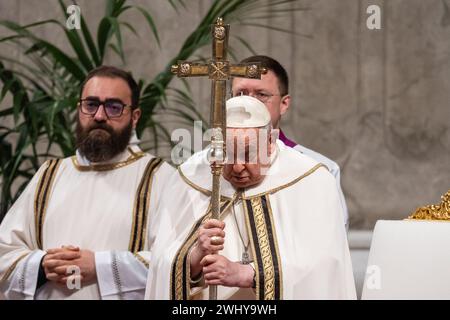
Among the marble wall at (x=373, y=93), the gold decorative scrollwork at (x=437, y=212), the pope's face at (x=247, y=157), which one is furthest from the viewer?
the marble wall at (x=373, y=93)

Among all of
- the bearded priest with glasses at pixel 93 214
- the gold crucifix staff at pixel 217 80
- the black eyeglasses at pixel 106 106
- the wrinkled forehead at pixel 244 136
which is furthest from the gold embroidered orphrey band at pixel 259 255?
the black eyeglasses at pixel 106 106

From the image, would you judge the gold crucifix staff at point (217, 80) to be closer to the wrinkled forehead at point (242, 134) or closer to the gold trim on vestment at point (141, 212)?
the wrinkled forehead at point (242, 134)

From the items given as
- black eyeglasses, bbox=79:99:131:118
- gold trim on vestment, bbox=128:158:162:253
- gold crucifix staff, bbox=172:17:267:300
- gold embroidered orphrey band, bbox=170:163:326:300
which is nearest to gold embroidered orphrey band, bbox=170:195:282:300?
gold embroidered orphrey band, bbox=170:163:326:300

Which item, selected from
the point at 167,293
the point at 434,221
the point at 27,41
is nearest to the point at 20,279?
the point at 167,293

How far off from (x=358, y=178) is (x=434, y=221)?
3.01 meters

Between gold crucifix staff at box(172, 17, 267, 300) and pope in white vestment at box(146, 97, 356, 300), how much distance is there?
21 centimetres

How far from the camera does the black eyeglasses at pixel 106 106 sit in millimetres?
5199

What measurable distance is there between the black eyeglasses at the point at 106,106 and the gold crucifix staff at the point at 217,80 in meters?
1.04

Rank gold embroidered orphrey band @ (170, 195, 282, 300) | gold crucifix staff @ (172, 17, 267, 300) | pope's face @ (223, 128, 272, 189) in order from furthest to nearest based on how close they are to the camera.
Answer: pope's face @ (223, 128, 272, 189) → gold embroidered orphrey band @ (170, 195, 282, 300) → gold crucifix staff @ (172, 17, 267, 300)

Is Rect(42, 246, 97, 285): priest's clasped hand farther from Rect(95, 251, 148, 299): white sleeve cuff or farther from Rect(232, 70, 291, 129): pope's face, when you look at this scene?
Rect(232, 70, 291, 129): pope's face

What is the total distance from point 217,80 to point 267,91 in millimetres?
1196

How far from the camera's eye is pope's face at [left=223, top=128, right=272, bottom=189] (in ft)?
14.2

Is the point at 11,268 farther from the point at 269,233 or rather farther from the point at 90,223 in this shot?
the point at 269,233

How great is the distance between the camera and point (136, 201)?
521 centimetres
